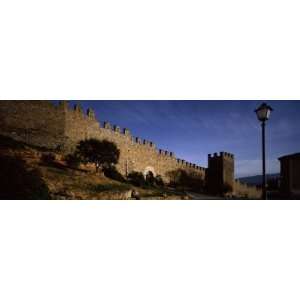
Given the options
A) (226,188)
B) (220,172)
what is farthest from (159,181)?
(226,188)

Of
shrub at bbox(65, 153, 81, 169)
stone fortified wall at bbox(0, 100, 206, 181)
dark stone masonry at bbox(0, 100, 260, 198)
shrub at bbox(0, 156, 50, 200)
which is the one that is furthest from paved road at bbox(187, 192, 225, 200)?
shrub at bbox(0, 156, 50, 200)

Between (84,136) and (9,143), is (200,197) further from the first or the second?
(9,143)

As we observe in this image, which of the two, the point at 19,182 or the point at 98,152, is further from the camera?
the point at 98,152

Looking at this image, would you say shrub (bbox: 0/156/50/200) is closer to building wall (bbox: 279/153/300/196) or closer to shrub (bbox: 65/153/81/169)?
shrub (bbox: 65/153/81/169)

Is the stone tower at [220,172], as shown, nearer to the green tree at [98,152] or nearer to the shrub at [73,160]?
the green tree at [98,152]

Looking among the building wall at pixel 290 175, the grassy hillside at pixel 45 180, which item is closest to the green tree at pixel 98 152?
the grassy hillside at pixel 45 180
